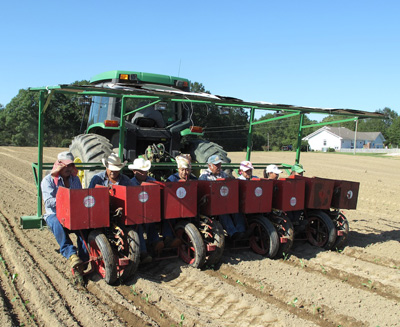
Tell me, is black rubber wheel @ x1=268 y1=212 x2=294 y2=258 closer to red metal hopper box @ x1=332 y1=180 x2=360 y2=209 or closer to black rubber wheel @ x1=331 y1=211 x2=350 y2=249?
black rubber wheel @ x1=331 y1=211 x2=350 y2=249

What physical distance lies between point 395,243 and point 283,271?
8.10 feet

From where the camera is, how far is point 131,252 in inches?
171

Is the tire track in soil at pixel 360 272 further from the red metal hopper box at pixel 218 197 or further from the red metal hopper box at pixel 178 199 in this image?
the red metal hopper box at pixel 178 199

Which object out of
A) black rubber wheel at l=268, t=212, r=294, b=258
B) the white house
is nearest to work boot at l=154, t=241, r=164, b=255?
black rubber wheel at l=268, t=212, r=294, b=258

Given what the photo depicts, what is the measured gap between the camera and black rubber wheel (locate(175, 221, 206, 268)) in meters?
4.68

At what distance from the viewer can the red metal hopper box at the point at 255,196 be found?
17.4ft

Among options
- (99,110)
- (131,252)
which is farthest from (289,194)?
(99,110)

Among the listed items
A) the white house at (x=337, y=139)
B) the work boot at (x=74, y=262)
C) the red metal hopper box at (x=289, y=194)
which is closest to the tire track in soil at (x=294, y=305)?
the red metal hopper box at (x=289, y=194)

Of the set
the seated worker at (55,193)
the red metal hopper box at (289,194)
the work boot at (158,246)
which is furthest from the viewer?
the red metal hopper box at (289,194)

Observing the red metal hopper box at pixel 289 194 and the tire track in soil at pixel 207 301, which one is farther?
the red metal hopper box at pixel 289 194

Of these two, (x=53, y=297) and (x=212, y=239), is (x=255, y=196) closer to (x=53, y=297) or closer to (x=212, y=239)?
(x=212, y=239)

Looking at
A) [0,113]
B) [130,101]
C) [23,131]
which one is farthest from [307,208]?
[0,113]

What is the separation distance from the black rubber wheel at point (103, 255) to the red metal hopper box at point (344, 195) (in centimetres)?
355

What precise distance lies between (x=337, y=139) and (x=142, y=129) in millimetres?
72053
